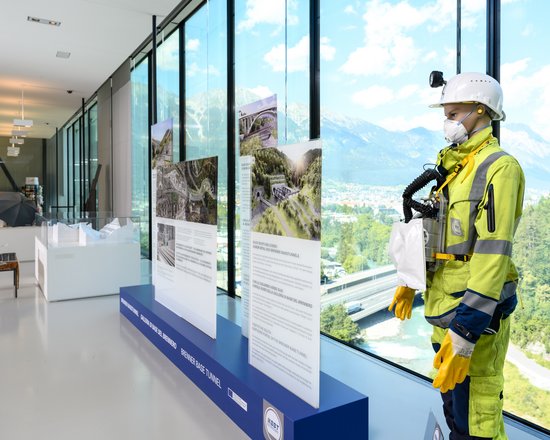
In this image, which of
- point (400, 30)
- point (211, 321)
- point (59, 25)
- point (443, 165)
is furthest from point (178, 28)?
point (443, 165)

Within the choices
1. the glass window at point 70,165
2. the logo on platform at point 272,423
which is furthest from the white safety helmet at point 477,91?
the glass window at point 70,165

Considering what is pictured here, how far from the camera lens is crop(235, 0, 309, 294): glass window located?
14.7 feet

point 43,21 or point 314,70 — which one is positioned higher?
point 43,21

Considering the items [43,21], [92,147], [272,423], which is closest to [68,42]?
[43,21]

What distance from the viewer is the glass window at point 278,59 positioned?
447 centimetres

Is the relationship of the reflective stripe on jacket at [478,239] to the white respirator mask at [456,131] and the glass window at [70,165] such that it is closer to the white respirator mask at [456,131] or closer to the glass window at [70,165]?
the white respirator mask at [456,131]

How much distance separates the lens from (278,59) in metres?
4.87

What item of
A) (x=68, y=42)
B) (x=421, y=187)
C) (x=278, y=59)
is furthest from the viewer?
(x=68, y=42)

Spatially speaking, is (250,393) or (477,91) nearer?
(477,91)

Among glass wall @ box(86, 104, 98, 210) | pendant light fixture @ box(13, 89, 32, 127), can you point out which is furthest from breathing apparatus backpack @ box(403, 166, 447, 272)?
glass wall @ box(86, 104, 98, 210)

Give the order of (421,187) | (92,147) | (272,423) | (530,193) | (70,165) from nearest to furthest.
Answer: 1. (421,187)
2. (272,423)
3. (530,193)
4. (92,147)
5. (70,165)

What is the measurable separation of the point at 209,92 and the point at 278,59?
1749mm

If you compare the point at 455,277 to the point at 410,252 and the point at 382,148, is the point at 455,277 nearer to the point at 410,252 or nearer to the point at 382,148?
the point at 410,252

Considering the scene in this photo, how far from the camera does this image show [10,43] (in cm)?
812
